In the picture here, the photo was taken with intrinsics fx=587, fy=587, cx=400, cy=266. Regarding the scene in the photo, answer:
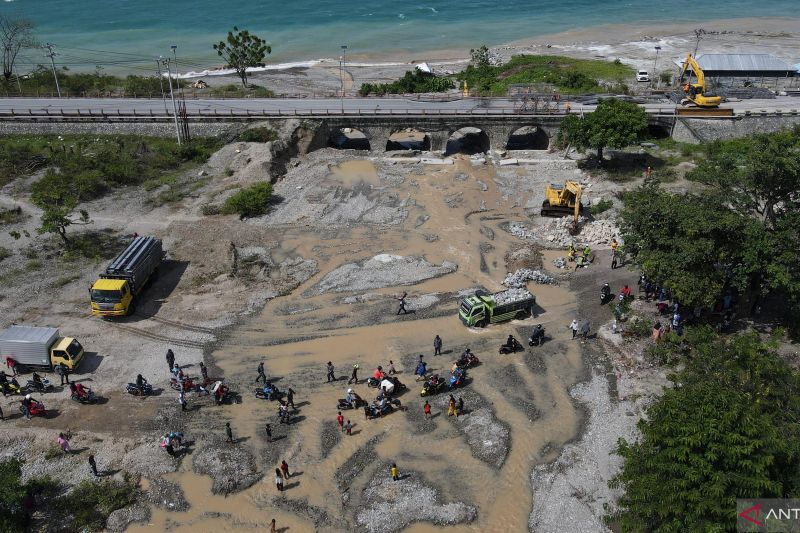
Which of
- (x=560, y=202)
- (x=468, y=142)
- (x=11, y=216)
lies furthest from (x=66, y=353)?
(x=468, y=142)

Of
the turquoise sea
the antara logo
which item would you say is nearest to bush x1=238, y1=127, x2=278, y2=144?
the turquoise sea

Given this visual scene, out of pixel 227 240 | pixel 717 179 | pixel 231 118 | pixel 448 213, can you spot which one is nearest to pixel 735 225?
pixel 717 179

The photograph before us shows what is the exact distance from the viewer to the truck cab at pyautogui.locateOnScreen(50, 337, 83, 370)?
3481 centimetres

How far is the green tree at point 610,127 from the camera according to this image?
192 feet

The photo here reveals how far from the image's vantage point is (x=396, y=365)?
35.8 metres

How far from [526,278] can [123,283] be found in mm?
28456

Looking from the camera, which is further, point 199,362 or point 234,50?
point 234,50

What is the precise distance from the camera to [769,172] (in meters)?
35.8

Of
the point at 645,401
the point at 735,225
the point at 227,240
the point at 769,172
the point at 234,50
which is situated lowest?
the point at 645,401

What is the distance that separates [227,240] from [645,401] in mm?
34971

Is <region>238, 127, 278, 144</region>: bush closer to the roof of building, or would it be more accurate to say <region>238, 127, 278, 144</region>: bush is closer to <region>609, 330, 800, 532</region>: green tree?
<region>609, 330, 800, 532</region>: green tree

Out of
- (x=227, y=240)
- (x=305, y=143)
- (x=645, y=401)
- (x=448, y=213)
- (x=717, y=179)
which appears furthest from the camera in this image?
(x=305, y=143)

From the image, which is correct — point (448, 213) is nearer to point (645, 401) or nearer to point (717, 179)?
point (717, 179)

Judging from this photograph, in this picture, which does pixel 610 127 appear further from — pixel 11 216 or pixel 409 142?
pixel 11 216
